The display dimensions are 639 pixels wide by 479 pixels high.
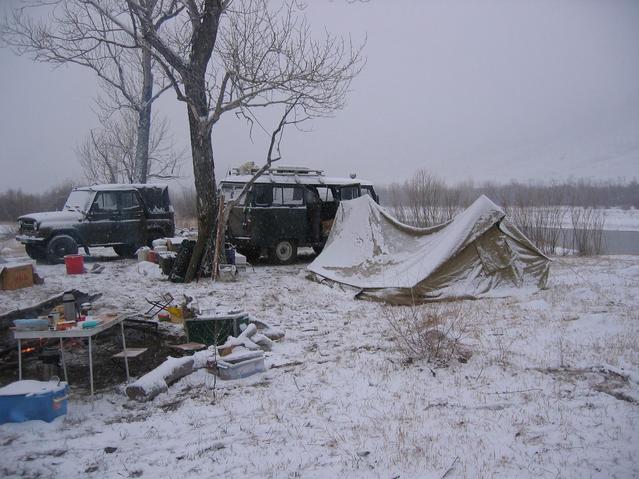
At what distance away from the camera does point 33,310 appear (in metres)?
5.83

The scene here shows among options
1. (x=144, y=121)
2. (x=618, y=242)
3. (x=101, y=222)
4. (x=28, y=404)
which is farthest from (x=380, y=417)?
(x=618, y=242)

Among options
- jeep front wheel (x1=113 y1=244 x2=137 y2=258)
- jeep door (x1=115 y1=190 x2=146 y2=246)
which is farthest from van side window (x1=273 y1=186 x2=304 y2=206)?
jeep front wheel (x1=113 y1=244 x2=137 y2=258)

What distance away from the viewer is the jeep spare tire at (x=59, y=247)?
12062mm

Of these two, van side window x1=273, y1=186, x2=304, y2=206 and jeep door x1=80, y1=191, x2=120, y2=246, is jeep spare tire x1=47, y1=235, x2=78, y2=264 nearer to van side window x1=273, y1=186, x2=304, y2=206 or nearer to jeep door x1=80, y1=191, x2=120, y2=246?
Answer: jeep door x1=80, y1=191, x2=120, y2=246

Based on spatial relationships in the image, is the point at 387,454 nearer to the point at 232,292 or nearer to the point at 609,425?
the point at 609,425

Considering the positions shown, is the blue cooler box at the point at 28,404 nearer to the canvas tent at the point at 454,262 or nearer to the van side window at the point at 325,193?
the canvas tent at the point at 454,262

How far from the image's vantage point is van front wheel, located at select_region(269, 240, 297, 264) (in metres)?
12.2

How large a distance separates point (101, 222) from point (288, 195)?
5174 mm

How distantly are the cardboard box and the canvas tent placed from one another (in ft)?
19.8

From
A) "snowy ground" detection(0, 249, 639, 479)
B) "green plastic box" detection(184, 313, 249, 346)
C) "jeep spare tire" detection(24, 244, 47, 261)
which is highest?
"jeep spare tire" detection(24, 244, 47, 261)

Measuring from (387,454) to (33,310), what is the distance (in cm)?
482

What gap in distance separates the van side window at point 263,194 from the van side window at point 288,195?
5.2 inches

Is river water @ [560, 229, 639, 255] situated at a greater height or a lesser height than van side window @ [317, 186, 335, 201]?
lesser

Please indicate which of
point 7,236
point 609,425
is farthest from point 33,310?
point 7,236
